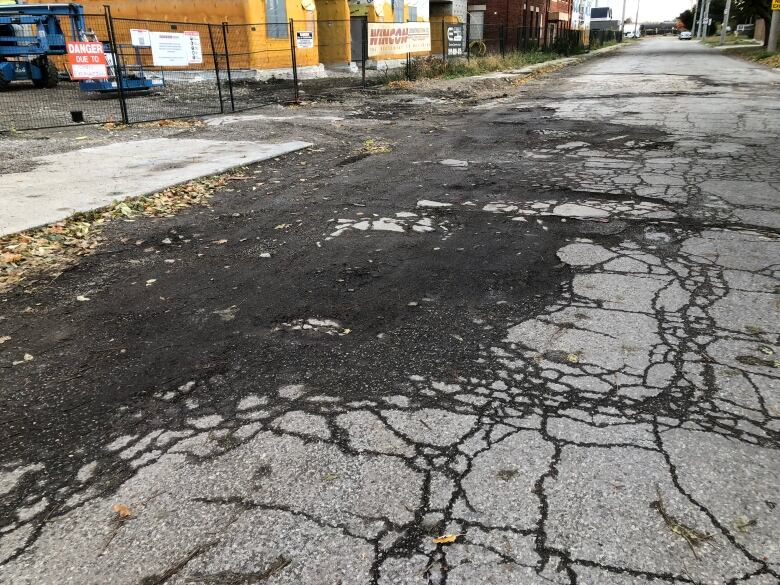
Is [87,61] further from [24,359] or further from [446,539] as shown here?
[446,539]

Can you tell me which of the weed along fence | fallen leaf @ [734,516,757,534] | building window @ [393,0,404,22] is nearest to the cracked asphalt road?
fallen leaf @ [734,516,757,534]

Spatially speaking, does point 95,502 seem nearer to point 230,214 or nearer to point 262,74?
point 230,214

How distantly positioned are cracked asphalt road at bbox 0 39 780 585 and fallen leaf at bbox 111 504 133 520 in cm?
3

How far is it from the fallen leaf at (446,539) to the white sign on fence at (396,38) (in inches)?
859

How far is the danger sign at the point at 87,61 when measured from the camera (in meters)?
13.0

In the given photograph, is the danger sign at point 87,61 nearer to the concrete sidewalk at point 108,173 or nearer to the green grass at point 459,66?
the concrete sidewalk at point 108,173

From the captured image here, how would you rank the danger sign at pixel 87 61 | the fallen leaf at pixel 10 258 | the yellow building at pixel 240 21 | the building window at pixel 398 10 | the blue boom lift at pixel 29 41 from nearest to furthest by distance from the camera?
1. the fallen leaf at pixel 10 258
2. the danger sign at pixel 87 61
3. the blue boom lift at pixel 29 41
4. the yellow building at pixel 240 21
5. the building window at pixel 398 10

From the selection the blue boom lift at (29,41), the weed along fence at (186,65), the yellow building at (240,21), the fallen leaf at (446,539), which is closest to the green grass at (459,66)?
the weed along fence at (186,65)

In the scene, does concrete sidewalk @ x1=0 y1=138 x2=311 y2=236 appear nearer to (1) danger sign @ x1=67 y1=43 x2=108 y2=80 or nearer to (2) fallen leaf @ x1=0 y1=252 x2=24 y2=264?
(2) fallen leaf @ x1=0 y1=252 x2=24 y2=264

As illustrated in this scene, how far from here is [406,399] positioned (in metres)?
3.12

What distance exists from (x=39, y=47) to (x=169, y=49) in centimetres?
750

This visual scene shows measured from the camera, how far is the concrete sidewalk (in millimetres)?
6656

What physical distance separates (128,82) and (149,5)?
6203 millimetres

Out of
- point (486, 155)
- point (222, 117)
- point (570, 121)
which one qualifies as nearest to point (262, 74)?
point (222, 117)
